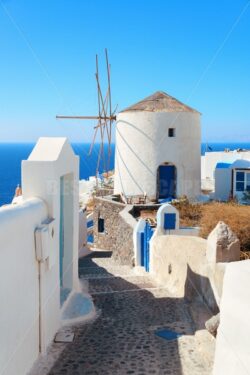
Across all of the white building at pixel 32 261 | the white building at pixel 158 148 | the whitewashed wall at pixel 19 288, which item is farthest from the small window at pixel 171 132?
the whitewashed wall at pixel 19 288

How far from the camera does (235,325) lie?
12.8 ft

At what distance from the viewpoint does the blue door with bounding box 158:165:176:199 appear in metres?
21.2

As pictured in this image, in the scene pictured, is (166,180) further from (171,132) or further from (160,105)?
(160,105)

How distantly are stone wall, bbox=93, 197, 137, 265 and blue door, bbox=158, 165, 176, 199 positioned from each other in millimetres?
2426

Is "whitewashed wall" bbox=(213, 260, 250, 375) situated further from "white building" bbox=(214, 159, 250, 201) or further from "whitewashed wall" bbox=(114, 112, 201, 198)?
"whitewashed wall" bbox=(114, 112, 201, 198)

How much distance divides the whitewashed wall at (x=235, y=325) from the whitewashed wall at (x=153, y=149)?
1656cm

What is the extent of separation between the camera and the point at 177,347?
20.7ft

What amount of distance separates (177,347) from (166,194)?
15333mm

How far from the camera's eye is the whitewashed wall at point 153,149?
20828 millimetres

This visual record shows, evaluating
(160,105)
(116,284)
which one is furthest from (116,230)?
(116,284)

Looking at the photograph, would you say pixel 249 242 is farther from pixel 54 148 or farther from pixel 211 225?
pixel 54 148

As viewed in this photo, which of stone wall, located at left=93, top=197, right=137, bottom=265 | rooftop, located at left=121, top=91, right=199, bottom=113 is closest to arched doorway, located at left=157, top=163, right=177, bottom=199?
stone wall, located at left=93, top=197, right=137, bottom=265

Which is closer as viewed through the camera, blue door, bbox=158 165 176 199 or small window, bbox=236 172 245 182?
small window, bbox=236 172 245 182

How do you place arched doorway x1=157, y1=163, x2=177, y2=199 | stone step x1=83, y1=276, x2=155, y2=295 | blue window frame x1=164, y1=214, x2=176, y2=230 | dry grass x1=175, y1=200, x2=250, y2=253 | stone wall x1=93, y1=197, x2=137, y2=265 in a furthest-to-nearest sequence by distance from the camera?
1. arched doorway x1=157, y1=163, x2=177, y2=199
2. stone wall x1=93, y1=197, x2=137, y2=265
3. blue window frame x1=164, y1=214, x2=176, y2=230
4. stone step x1=83, y1=276, x2=155, y2=295
5. dry grass x1=175, y1=200, x2=250, y2=253
